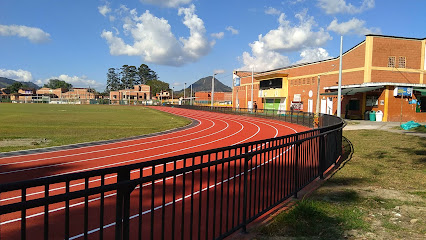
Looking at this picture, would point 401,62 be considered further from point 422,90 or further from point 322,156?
point 322,156

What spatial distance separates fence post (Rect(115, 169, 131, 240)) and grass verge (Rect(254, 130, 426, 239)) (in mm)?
1978

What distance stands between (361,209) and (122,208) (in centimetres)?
391

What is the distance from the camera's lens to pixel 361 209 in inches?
191

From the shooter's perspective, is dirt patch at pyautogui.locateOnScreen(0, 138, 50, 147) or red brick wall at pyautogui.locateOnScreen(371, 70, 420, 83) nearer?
dirt patch at pyautogui.locateOnScreen(0, 138, 50, 147)

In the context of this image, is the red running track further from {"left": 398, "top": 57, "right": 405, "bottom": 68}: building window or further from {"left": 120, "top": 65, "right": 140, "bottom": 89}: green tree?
{"left": 120, "top": 65, "right": 140, "bottom": 89}: green tree

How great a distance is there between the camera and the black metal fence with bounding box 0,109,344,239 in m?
2.25

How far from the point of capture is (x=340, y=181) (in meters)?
6.80

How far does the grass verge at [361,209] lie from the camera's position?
13.1 feet

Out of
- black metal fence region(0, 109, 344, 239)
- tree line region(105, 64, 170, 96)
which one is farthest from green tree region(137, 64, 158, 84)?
black metal fence region(0, 109, 344, 239)

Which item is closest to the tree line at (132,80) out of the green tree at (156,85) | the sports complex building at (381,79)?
the green tree at (156,85)

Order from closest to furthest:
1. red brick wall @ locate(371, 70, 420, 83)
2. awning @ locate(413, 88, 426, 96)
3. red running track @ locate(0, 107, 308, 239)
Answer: red running track @ locate(0, 107, 308, 239)
awning @ locate(413, 88, 426, 96)
red brick wall @ locate(371, 70, 420, 83)

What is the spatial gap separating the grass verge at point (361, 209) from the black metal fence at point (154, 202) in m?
0.47

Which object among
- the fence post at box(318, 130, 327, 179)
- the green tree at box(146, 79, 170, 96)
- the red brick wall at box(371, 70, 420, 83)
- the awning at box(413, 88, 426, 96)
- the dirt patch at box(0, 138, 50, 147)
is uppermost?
the green tree at box(146, 79, 170, 96)

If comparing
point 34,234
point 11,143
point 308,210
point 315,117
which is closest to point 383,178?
point 308,210
